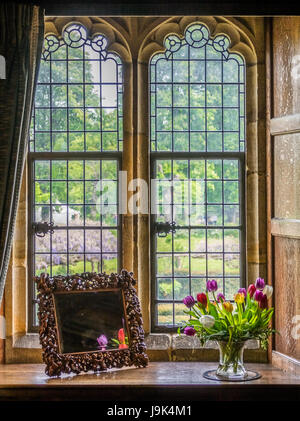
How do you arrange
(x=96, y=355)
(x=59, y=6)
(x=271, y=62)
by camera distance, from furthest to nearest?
(x=271, y=62), (x=96, y=355), (x=59, y=6)

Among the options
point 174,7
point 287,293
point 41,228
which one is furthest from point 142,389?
point 174,7

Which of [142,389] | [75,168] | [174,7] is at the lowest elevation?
[142,389]

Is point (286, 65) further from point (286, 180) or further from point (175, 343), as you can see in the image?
point (175, 343)

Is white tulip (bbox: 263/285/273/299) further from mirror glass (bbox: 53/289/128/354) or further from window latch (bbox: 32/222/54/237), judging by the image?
window latch (bbox: 32/222/54/237)

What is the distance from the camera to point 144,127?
3643mm

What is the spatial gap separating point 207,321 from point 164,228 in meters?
0.80

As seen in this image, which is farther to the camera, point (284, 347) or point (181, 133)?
point (181, 133)

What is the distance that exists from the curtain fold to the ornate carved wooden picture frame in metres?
0.36

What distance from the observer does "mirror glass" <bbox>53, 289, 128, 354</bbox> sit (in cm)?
325

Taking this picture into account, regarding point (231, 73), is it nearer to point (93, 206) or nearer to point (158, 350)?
point (93, 206)

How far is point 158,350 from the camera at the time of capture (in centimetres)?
356

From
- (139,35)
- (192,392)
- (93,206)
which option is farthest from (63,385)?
(139,35)

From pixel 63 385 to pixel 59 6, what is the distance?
1865mm

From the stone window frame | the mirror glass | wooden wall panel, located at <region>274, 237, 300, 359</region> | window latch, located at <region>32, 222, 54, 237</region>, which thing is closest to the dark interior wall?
the stone window frame
